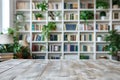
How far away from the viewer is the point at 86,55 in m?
7.02

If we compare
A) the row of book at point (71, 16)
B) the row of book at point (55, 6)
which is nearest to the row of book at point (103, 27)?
the row of book at point (71, 16)

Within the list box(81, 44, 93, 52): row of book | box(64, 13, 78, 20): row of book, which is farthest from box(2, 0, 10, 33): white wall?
box(81, 44, 93, 52): row of book

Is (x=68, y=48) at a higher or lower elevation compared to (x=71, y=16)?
lower

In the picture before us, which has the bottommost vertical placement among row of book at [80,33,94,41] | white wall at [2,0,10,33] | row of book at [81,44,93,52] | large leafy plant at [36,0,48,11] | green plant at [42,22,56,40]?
row of book at [81,44,93,52]

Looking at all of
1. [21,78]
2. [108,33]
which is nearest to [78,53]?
[108,33]

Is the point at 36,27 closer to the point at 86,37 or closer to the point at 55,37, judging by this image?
the point at 55,37

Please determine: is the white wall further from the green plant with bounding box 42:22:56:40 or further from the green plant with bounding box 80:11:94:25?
the green plant with bounding box 80:11:94:25

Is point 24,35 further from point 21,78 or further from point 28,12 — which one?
point 21,78

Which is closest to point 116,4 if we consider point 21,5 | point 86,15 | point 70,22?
point 86,15

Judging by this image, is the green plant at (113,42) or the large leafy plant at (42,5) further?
the large leafy plant at (42,5)

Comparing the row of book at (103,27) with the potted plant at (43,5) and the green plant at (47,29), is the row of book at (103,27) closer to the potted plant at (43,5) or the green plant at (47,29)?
the green plant at (47,29)

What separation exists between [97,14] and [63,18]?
1029 millimetres

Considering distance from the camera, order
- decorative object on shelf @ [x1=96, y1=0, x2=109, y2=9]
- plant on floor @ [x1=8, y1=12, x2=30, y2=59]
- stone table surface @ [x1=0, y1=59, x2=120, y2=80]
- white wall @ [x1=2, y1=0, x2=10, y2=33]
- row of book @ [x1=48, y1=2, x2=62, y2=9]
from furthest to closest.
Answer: row of book @ [x1=48, y1=2, x2=62, y2=9]
decorative object on shelf @ [x1=96, y1=0, x2=109, y2=9]
white wall @ [x1=2, y1=0, x2=10, y2=33]
plant on floor @ [x1=8, y1=12, x2=30, y2=59]
stone table surface @ [x1=0, y1=59, x2=120, y2=80]

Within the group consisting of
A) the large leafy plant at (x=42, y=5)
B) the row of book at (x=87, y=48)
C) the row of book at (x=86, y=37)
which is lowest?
the row of book at (x=87, y=48)
